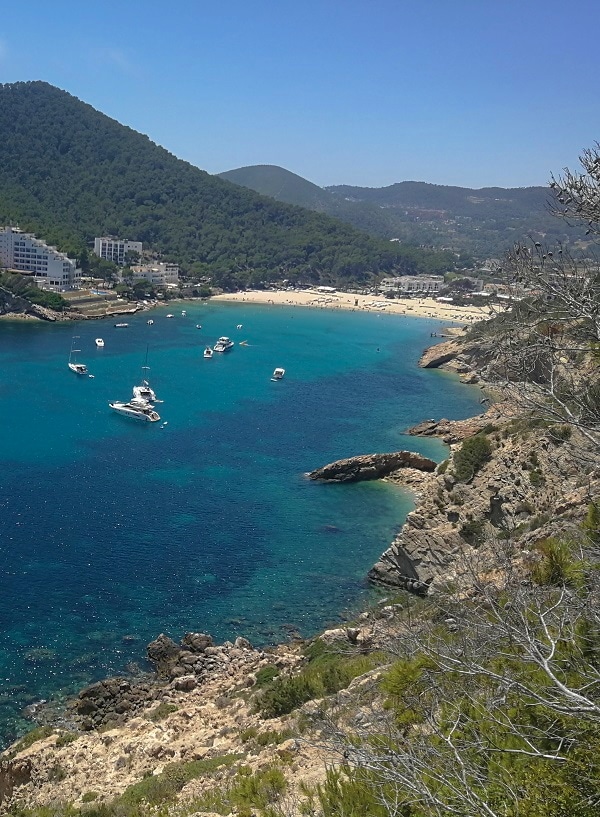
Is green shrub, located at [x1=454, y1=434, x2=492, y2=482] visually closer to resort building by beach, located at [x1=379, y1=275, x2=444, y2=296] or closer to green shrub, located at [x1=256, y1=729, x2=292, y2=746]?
green shrub, located at [x1=256, y1=729, x2=292, y2=746]

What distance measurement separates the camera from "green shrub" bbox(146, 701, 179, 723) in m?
11.1

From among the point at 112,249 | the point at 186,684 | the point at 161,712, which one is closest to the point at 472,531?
the point at 186,684

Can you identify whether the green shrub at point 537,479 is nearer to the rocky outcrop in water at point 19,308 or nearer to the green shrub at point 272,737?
the green shrub at point 272,737

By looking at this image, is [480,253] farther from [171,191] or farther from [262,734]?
[262,734]

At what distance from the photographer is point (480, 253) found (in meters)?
148

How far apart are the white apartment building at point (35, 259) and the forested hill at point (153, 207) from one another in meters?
10.1

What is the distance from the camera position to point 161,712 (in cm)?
1129

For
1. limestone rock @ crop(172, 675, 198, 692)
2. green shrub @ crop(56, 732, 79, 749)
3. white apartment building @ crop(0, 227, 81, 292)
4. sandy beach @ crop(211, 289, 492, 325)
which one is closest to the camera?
green shrub @ crop(56, 732, 79, 749)

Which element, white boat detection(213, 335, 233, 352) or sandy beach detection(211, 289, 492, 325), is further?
sandy beach detection(211, 289, 492, 325)

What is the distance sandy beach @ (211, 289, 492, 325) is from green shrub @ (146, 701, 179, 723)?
6621 cm

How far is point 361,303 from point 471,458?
6989cm

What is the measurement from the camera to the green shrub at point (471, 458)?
1702 centimetres

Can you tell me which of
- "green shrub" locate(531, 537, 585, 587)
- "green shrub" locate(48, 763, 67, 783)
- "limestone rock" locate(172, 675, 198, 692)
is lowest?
"limestone rock" locate(172, 675, 198, 692)

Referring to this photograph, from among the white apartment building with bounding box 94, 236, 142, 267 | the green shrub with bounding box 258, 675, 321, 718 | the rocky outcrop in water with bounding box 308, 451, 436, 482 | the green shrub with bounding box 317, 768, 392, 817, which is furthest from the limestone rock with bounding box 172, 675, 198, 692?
the white apartment building with bounding box 94, 236, 142, 267
